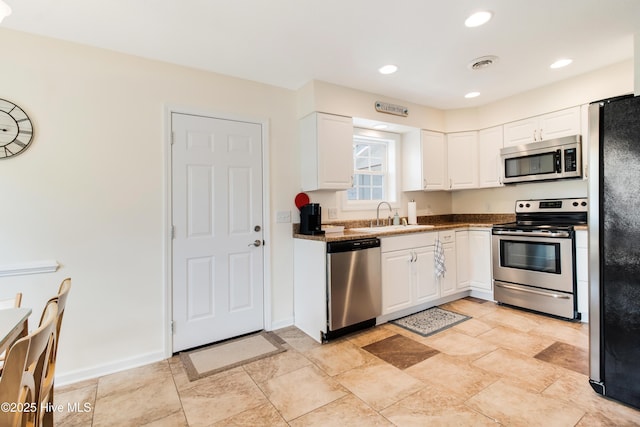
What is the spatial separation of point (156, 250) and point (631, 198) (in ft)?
10.9

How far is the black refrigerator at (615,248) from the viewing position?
1776mm

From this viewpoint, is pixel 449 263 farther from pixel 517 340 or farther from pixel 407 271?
pixel 517 340

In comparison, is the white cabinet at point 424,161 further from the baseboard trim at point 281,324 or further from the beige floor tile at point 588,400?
the beige floor tile at point 588,400

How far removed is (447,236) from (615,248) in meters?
1.94

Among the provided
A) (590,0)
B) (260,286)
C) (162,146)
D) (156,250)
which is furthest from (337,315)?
(590,0)

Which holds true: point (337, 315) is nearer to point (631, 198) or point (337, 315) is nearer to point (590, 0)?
point (631, 198)

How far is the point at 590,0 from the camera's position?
6.63 feet

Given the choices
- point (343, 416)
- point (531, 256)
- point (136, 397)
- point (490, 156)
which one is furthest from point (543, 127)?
point (136, 397)

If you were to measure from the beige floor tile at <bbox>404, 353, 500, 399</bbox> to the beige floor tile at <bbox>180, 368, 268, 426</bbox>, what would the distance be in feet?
3.76

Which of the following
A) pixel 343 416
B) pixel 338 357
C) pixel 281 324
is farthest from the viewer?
pixel 281 324

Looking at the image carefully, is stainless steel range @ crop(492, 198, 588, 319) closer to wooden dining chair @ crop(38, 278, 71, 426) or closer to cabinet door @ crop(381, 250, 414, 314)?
cabinet door @ crop(381, 250, 414, 314)

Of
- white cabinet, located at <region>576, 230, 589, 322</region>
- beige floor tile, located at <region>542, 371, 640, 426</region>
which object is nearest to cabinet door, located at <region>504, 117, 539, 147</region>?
white cabinet, located at <region>576, 230, 589, 322</region>

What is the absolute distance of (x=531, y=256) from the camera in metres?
3.40

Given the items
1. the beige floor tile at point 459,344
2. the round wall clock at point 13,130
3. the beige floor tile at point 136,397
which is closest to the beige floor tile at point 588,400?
the beige floor tile at point 459,344
